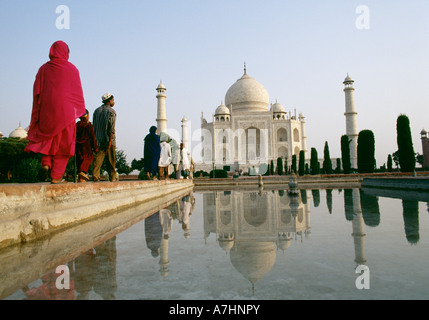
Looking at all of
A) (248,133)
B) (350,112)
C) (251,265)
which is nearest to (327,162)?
(350,112)

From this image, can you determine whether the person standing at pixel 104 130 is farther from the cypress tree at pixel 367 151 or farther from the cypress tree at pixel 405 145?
the cypress tree at pixel 367 151

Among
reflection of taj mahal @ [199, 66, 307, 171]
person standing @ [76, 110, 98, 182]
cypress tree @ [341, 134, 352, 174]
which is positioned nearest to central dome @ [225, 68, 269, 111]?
reflection of taj mahal @ [199, 66, 307, 171]

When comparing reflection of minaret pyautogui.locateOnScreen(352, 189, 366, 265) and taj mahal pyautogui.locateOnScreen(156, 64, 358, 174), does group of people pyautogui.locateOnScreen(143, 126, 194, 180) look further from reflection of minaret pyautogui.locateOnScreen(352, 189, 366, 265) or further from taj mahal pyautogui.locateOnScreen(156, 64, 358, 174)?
taj mahal pyautogui.locateOnScreen(156, 64, 358, 174)

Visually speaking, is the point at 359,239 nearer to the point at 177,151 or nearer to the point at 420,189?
the point at 420,189

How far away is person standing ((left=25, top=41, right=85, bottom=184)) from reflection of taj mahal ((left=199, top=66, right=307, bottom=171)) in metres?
30.3

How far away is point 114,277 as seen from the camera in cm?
153

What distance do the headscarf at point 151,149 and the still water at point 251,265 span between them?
4.86 metres

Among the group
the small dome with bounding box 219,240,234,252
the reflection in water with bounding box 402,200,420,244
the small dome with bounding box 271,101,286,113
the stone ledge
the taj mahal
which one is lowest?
the reflection in water with bounding box 402,200,420,244

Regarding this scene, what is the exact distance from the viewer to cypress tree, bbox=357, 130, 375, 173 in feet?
55.2

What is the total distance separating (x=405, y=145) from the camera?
13.4 metres

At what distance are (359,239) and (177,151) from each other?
943cm

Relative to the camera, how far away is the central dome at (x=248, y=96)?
→ 36.9 meters

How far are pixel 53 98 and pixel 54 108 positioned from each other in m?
0.11
